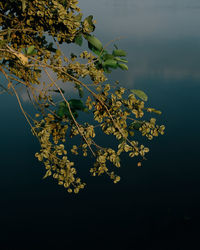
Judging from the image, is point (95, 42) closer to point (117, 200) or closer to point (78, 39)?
point (78, 39)

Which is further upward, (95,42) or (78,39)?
(78,39)

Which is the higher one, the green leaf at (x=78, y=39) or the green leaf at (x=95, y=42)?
the green leaf at (x=78, y=39)

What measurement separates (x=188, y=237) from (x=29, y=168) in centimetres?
2017

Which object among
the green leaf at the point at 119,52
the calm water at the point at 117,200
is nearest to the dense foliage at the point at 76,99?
the green leaf at the point at 119,52

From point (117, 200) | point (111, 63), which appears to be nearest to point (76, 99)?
point (111, 63)

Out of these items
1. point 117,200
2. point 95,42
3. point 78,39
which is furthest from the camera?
point 117,200

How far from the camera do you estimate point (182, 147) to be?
29.0m

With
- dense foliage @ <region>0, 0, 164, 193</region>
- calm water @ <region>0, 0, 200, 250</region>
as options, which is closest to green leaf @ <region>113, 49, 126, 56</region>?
dense foliage @ <region>0, 0, 164, 193</region>

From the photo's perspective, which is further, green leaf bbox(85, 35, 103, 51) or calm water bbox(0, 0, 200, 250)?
calm water bbox(0, 0, 200, 250)

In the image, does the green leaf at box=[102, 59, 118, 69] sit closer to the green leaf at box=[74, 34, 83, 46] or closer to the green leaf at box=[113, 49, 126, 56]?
the green leaf at box=[113, 49, 126, 56]

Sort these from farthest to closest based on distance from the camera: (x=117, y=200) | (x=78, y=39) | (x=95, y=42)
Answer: (x=117, y=200) → (x=78, y=39) → (x=95, y=42)

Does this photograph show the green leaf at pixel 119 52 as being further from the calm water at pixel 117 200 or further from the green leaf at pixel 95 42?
the calm water at pixel 117 200

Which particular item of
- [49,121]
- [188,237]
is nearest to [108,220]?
[188,237]

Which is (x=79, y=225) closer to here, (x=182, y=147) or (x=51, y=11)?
(x=182, y=147)
